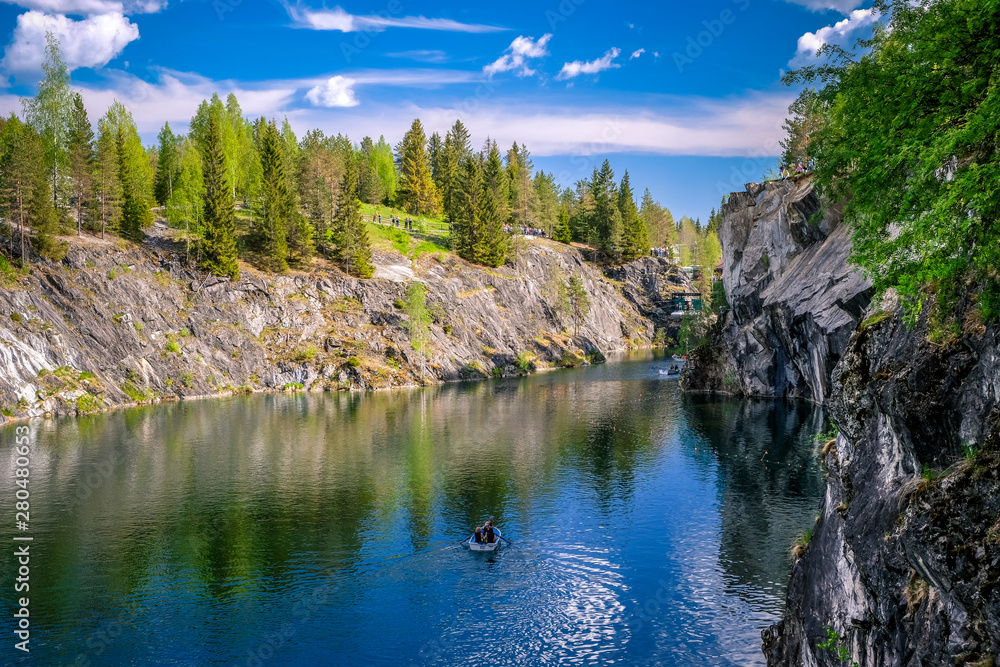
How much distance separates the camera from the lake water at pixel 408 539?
94.1 feet

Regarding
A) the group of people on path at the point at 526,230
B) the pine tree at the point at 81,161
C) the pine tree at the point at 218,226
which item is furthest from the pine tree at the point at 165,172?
the group of people on path at the point at 526,230

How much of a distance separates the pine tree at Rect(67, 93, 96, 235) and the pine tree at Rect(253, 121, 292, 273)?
1028 inches

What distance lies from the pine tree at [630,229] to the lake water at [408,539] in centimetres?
10658

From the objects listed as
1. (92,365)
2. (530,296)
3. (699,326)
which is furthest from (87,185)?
(699,326)

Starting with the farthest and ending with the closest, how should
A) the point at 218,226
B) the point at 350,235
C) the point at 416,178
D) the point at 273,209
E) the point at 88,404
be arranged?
the point at 416,178
the point at 350,235
the point at 273,209
the point at 218,226
the point at 88,404

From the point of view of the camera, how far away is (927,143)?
1574 cm

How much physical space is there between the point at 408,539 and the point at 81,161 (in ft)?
286

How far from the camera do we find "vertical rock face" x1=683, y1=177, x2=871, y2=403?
52.2m

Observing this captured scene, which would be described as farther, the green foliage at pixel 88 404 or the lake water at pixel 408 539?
the green foliage at pixel 88 404

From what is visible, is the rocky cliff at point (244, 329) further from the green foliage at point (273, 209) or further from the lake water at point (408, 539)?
the lake water at point (408, 539)

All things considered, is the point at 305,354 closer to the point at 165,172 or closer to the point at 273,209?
the point at 273,209

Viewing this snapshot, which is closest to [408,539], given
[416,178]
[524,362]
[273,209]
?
[524,362]

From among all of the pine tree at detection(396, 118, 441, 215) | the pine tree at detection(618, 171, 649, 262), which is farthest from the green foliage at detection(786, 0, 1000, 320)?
the pine tree at detection(618, 171, 649, 262)

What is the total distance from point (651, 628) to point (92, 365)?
81.3m
